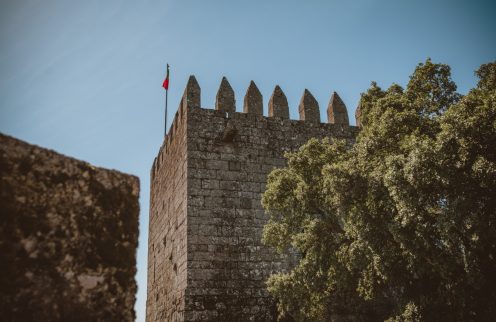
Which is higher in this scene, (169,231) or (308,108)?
(308,108)

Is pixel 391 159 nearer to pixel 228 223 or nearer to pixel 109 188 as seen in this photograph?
pixel 228 223

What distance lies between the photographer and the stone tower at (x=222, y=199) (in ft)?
30.6

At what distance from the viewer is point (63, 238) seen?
5.37 ft

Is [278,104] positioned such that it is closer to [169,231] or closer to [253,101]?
[253,101]

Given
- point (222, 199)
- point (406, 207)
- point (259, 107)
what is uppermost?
point (259, 107)

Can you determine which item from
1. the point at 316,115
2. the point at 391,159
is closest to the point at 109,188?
the point at 391,159

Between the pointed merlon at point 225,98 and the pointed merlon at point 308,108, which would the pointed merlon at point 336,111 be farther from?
the pointed merlon at point 225,98

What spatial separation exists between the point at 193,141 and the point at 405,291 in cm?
626

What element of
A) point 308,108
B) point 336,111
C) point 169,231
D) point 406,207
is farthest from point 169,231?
point 406,207

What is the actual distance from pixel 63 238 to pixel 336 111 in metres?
12.1

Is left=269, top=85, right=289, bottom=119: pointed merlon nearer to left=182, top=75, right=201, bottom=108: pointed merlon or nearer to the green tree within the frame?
left=182, top=75, right=201, bottom=108: pointed merlon

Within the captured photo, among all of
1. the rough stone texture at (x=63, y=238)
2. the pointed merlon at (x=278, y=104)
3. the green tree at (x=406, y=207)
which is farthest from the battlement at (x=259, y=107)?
the rough stone texture at (x=63, y=238)

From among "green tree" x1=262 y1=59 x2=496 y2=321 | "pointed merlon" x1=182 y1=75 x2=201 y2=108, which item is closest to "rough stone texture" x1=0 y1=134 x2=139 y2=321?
"green tree" x1=262 y1=59 x2=496 y2=321

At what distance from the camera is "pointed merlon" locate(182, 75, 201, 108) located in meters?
11.1
